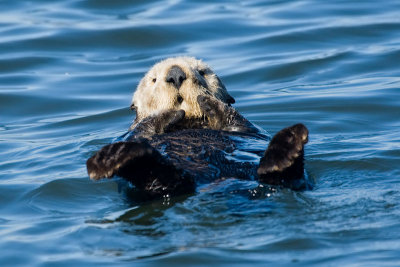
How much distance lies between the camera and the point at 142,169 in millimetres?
4203

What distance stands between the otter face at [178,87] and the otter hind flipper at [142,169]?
1.32 meters

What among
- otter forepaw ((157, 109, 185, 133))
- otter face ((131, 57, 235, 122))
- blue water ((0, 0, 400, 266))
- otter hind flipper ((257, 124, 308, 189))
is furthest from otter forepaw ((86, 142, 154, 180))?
otter face ((131, 57, 235, 122))

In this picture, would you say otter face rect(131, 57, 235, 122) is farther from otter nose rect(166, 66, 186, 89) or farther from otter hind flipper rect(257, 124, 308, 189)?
otter hind flipper rect(257, 124, 308, 189)

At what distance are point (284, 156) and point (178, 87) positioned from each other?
1.58 meters

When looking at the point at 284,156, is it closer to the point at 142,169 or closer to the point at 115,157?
the point at 142,169

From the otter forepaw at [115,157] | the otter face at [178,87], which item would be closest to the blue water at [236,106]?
the otter forepaw at [115,157]

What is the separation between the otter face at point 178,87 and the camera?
5.54 metres

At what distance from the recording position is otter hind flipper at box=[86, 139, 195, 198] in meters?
3.98

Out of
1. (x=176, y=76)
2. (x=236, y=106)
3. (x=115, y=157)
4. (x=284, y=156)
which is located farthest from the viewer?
(x=236, y=106)

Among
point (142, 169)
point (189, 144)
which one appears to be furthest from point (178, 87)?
point (142, 169)

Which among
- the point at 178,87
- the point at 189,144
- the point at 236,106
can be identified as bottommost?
the point at 189,144

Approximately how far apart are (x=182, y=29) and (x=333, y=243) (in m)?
8.24

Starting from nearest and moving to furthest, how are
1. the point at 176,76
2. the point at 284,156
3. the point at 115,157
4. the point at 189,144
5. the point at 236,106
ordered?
the point at 115,157 < the point at 284,156 < the point at 189,144 < the point at 176,76 < the point at 236,106

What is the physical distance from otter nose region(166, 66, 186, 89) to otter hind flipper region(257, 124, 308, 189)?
1.43m
